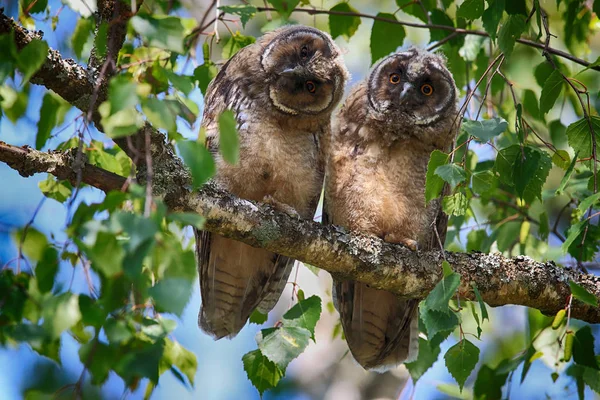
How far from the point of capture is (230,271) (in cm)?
347

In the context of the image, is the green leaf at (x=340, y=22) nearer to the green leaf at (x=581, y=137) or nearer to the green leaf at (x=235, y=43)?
the green leaf at (x=235, y=43)

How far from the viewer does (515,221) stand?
368cm

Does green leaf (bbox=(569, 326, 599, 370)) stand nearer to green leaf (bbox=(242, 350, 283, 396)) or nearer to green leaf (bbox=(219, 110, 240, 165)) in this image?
green leaf (bbox=(242, 350, 283, 396))

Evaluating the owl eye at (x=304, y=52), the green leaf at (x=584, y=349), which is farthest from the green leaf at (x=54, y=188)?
the green leaf at (x=584, y=349)

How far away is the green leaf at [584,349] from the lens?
2688mm

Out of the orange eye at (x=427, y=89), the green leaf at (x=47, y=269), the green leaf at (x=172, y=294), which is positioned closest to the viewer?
the green leaf at (x=172, y=294)

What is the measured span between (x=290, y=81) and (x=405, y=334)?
1493mm

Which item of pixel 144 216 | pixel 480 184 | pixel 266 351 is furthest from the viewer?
pixel 266 351

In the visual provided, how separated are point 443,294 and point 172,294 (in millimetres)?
936

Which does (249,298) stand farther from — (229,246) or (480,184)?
(480,184)

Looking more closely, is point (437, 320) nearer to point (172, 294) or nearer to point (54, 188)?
point (172, 294)

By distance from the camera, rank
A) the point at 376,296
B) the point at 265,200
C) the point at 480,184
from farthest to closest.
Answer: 1. the point at 376,296
2. the point at 265,200
3. the point at 480,184

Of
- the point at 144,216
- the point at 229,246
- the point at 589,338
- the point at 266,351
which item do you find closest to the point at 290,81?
the point at 229,246

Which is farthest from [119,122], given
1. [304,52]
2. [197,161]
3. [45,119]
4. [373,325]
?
[373,325]
